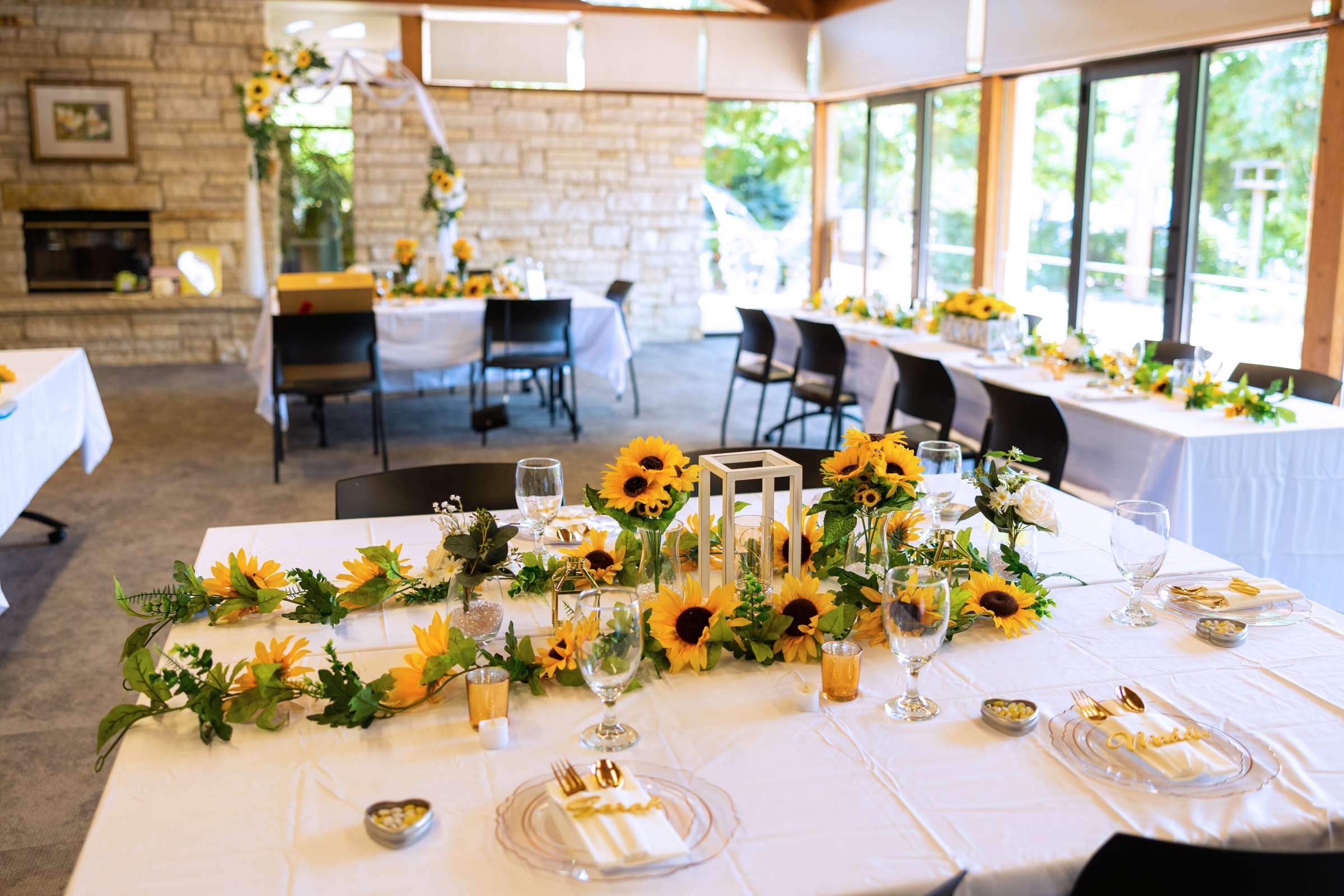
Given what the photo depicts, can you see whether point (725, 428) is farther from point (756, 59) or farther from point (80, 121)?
point (80, 121)

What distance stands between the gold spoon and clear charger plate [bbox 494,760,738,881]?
565 mm

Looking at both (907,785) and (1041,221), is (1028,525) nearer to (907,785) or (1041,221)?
(907,785)

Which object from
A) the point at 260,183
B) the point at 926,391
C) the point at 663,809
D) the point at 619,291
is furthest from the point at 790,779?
the point at 260,183

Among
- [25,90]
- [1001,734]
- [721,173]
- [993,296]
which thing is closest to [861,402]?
[993,296]

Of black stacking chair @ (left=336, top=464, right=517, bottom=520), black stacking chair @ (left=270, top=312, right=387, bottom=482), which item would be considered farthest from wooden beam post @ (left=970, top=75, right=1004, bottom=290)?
black stacking chair @ (left=336, top=464, right=517, bottom=520)

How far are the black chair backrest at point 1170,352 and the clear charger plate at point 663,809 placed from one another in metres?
3.84

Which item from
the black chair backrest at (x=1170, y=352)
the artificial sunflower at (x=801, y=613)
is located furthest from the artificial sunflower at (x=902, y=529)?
the black chair backrest at (x=1170, y=352)

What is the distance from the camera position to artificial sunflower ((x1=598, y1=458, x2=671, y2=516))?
5.68 feet

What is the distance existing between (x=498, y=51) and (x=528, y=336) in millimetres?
4477

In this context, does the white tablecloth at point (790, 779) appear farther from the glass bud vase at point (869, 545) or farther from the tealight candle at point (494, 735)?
the glass bud vase at point (869, 545)

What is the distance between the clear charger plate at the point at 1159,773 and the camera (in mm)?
1326

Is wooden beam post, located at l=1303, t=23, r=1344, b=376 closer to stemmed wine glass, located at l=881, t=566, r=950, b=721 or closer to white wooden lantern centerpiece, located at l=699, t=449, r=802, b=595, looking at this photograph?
white wooden lantern centerpiece, located at l=699, t=449, r=802, b=595

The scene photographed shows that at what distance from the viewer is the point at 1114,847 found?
1102 millimetres

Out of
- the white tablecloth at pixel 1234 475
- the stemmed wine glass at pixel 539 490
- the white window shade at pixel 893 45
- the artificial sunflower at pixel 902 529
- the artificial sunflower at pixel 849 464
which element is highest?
the white window shade at pixel 893 45
